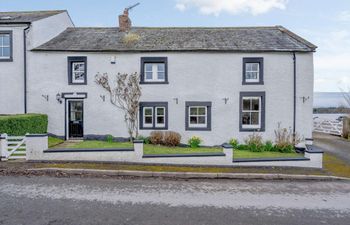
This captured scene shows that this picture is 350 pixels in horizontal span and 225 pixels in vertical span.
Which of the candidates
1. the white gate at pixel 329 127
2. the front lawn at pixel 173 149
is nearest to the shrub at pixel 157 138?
the front lawn at pixel 173 149

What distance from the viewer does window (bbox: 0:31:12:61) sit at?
16.6m

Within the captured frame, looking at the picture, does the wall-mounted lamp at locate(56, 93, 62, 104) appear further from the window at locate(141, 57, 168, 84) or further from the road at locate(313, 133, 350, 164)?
the road at locate(313, 133, 350, 164)

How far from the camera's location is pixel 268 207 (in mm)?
6738

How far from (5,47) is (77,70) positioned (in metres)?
4.69

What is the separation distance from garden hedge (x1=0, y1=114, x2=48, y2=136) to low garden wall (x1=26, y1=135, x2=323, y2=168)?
7.06ft

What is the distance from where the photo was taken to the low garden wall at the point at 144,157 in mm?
11047

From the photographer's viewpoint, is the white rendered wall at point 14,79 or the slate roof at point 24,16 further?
the slate roof at point 24,16

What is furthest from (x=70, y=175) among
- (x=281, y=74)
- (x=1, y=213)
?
(x=281, y=74)

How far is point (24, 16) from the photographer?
18516 millimetres

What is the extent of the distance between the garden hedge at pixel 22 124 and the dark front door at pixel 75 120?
1.51 meters

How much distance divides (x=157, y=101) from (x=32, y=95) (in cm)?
797

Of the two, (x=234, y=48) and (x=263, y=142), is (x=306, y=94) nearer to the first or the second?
(x=263, y=142)

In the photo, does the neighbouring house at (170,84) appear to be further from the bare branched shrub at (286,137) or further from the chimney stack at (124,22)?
the chimney stack at (124,22)

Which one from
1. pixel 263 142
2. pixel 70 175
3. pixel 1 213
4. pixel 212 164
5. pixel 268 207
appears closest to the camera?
pixel 1 213
